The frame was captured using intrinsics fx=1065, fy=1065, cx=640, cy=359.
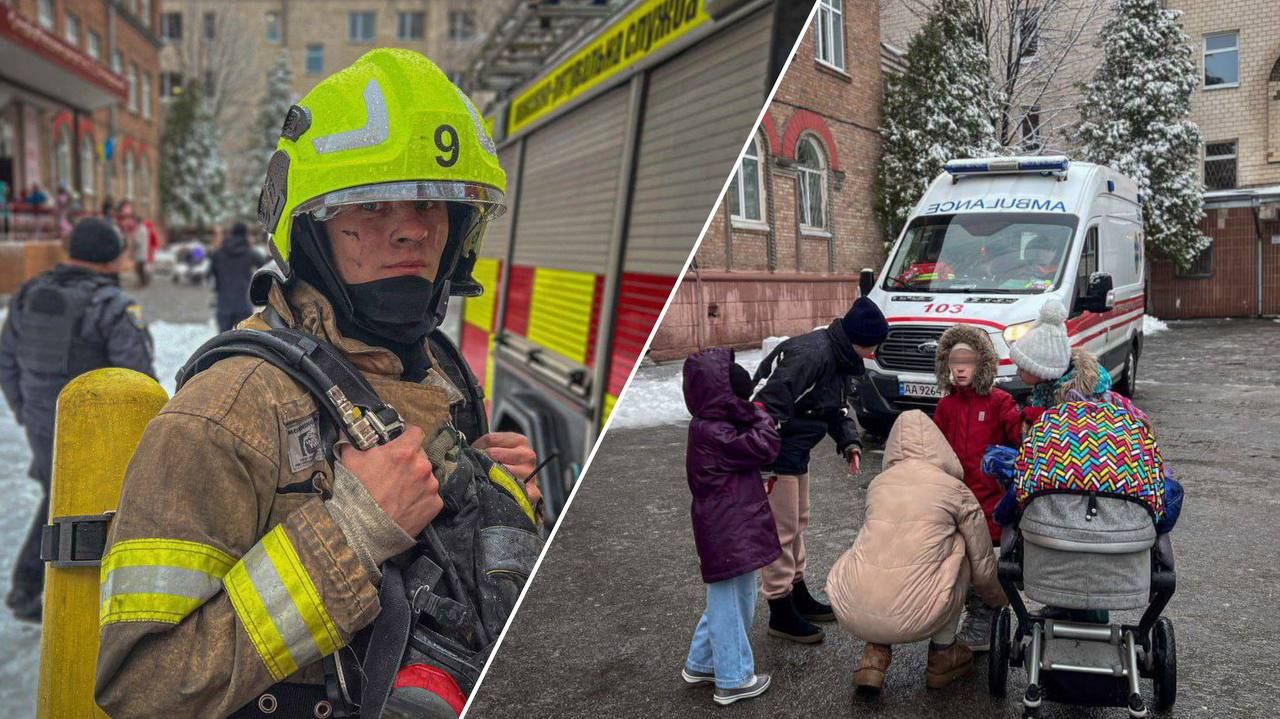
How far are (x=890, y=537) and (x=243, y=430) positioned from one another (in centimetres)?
101

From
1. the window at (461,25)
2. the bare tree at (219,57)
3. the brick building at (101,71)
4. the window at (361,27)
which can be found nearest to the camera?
the window at (361,27)

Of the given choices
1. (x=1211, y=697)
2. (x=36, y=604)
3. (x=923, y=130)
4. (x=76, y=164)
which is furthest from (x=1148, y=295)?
(x=76, y=164)

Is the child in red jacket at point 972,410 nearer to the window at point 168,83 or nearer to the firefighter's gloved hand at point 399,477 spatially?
the firefighter's gloved hand at point 399,477

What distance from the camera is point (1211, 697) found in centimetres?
134

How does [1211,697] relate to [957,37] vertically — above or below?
below

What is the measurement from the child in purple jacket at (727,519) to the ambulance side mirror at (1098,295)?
519 millimetres

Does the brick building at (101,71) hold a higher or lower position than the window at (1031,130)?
higher

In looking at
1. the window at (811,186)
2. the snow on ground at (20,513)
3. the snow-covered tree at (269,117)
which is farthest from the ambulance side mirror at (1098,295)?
the snow on ground at (20,513)

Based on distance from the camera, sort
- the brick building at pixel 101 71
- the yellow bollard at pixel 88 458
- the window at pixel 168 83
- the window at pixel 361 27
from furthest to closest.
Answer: the brick building at pixel 101 71 → the window at pixel 168 83 → the window at pixel 361 27 → the yellow bollard at pixel 88 458

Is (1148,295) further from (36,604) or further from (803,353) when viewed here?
(36,604)

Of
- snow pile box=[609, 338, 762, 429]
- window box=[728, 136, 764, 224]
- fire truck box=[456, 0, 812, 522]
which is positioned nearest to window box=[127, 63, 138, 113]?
fire truck box=[456, 0, 812, 522]

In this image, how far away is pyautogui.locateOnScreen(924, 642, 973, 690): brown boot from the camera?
4.96 feet

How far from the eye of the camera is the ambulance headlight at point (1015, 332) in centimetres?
145

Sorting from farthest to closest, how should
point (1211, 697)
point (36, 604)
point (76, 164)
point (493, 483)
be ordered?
1. point (76, 164)
2. point (36, 604)
3. point (1211, 697)
4. point (493, 483)
